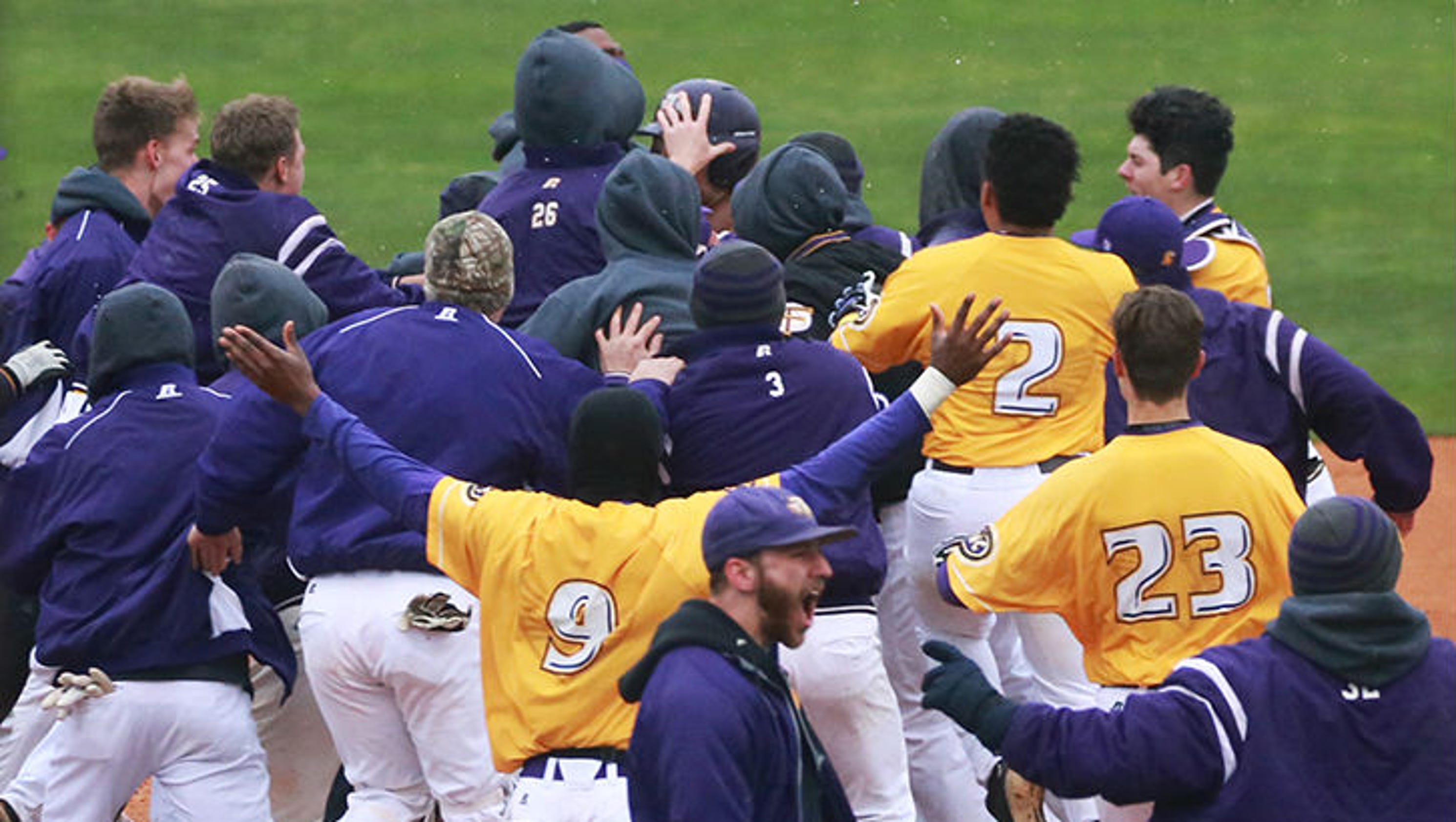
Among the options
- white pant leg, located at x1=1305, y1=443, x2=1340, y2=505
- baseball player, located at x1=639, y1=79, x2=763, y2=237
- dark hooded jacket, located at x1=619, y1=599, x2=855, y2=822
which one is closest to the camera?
dark hooded jacket, located at x1=619, y1=599, x2=855, y2=822

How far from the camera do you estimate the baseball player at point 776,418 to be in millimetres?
5316

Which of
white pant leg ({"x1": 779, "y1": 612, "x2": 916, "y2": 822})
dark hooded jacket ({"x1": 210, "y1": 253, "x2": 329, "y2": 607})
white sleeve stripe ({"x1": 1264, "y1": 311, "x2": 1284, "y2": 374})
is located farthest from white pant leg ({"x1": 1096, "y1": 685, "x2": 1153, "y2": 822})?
dark hooded jacket ({"x1": 210, "y1": 253, "x2": 329, "y2": 607})

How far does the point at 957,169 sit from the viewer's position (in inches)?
256

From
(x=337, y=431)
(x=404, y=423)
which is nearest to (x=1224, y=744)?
(x=337, y=431)

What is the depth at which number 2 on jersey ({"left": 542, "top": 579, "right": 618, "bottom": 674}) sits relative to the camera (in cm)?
454

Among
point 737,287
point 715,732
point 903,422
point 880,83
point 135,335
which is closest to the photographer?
point 715,732

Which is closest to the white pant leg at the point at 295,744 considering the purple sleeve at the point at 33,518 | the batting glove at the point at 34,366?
the purple sleeve at the point at 33,518

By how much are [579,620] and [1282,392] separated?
218 centimetres

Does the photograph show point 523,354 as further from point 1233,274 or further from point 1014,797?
point 1233,274

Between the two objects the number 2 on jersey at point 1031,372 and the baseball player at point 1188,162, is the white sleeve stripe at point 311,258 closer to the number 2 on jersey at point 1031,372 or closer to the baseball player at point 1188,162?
the number 2 on jersey at point 1031,372

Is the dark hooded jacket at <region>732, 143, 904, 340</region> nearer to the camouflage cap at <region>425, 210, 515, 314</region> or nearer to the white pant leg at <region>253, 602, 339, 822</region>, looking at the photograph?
the camouflage cap at <region>425, 210, 515, 314</region>

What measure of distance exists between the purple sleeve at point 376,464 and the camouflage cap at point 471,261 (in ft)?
1.91

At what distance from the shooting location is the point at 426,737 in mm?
5395

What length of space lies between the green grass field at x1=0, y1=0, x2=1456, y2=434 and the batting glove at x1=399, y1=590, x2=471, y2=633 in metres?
8.84
